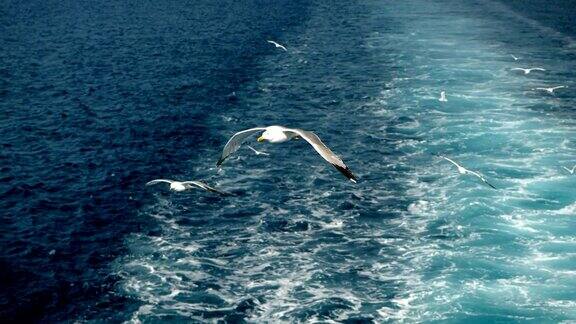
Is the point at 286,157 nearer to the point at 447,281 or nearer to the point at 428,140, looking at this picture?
the point at 428,140

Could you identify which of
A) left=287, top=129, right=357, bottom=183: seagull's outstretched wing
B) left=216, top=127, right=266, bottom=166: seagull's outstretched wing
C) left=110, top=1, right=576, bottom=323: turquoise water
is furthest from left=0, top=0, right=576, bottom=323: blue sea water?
left=287, top=129, right=357, bottom=183: seagull's outstretched wing

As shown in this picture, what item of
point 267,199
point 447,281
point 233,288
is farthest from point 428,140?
point 233,288

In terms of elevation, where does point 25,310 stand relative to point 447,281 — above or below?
below

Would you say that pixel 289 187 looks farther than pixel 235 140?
Yes

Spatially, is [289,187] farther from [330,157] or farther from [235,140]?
[330,157]

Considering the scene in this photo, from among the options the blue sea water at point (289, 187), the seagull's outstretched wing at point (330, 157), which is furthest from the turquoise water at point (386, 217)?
the seagull's outstretched wing at point (330, 157)

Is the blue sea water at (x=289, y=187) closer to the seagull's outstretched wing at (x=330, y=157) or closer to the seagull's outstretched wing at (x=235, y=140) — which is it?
the seagull's outstretched wing at (x=235, y=140)

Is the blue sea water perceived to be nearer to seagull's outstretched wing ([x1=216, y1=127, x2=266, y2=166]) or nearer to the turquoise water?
the turquoise water

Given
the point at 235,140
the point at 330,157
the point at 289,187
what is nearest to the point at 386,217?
the point at 289,187
